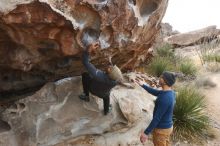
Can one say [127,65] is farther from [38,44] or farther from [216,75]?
[216,75]

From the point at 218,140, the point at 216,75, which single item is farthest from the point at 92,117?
the point at 216,75

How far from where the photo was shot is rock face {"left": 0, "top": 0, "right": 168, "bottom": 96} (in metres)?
5.02

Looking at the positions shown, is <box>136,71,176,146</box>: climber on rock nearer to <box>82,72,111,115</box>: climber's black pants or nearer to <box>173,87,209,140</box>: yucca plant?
<box>82,72,111,115</box>: climber's black pants

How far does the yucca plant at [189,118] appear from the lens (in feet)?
25.0

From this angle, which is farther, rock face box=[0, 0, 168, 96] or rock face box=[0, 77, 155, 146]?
rock face box=[0, 77, 155, 146]

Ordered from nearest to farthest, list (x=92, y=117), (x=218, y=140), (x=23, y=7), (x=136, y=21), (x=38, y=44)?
1. (x=23, y=7)
2. (x=38, y=44)
3. (x=136, y=21)
4. (x=92, y=117)
5. (x=218, y=140)

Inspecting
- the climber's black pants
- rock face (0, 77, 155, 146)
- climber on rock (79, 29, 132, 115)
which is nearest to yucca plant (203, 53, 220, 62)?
rock face (0, 77, 155, 146)

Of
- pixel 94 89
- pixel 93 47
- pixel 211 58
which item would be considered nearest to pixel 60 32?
pixel 93 47

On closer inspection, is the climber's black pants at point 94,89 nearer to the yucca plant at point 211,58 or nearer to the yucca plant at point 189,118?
the yucca plant at point 189,118

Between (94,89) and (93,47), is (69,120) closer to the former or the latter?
(94,89)

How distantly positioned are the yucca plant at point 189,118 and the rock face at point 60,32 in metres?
1.48

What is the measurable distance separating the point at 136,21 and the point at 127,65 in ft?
7.42

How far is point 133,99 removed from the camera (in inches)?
279

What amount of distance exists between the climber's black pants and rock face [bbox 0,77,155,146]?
0.63 ft
